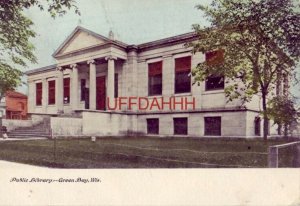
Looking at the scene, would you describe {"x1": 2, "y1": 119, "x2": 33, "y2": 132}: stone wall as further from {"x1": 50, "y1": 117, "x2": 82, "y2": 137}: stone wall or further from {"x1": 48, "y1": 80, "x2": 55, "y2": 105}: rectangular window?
{"x1": 50, "y1": 117, "x2": 82, "y2": 137}: stone wall

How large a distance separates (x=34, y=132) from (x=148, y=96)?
16.3 ft

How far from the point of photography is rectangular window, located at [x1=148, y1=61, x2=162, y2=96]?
489cm

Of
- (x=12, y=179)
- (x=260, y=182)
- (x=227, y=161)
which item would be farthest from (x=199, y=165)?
(x=12, y=179)

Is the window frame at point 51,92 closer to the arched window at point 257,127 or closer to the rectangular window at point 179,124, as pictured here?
the rectangular window at point 179,124

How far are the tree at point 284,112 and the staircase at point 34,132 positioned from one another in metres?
5.83

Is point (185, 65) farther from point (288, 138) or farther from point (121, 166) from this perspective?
point (121, 166)

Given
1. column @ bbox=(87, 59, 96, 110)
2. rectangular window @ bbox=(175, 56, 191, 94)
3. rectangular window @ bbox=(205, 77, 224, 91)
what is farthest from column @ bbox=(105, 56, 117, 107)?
rectangular window @ bbox=(205, 77, 224, 91)

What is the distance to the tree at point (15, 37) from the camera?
11.5 feet

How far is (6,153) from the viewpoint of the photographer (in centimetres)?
398

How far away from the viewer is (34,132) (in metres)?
8.31

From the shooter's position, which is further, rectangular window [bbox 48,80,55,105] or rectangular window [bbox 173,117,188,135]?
rectangular window [bbox 48,80,55,105]

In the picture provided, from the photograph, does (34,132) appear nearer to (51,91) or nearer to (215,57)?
(51,91)

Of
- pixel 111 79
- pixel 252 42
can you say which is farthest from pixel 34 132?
pixel 252 42

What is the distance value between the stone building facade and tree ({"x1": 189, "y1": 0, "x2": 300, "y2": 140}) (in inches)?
10.1
